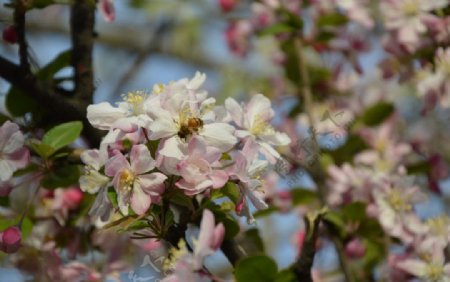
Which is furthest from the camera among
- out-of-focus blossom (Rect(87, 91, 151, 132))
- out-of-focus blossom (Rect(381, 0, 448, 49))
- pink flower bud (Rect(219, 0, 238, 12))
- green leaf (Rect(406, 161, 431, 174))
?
pink flower bud (Rect(219, 0, 238, 12))

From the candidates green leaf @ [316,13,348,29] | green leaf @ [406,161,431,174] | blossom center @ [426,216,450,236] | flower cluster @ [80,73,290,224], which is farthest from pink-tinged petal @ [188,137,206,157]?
green leaf @ [316,13,348,29]

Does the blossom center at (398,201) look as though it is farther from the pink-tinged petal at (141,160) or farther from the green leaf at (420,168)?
the pink-tinged petal at (141,160)

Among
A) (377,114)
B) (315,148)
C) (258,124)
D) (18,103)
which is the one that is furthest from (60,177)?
(377,114)

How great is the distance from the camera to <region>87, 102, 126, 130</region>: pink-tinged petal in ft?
3.53

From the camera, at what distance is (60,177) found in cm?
125

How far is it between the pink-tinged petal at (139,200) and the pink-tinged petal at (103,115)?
102 millimetres

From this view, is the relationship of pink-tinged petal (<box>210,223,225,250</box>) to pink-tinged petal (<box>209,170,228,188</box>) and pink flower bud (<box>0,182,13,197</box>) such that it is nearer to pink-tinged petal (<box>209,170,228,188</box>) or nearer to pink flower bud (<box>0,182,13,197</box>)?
pink-tinged petal (<box>209,170,228,188</box>)

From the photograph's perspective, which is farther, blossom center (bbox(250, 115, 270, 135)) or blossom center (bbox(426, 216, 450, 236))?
blossom center (bbox(426, 216, 450, 236))

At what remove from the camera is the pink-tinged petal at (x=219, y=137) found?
3.44 feet

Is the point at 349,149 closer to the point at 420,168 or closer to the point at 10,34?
the point at 420,168

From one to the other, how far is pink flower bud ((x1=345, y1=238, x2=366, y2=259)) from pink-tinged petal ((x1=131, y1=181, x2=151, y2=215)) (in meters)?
0.70

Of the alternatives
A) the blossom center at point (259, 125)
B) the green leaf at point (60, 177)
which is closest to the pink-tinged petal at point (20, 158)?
the green leaf at point (60, 177)

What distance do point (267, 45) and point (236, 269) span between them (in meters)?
1.93

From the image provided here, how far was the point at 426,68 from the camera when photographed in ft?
5.81
